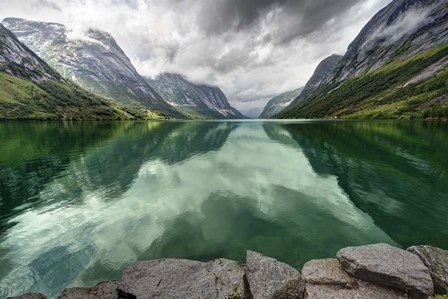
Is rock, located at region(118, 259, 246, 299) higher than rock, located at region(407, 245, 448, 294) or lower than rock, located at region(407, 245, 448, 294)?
lower

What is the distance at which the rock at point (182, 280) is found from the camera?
1125 centimetres

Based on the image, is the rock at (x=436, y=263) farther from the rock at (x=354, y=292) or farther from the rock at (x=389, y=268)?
the rock at (x=354, y=292)

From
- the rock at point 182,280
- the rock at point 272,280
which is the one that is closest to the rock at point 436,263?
the rock at point 272,280

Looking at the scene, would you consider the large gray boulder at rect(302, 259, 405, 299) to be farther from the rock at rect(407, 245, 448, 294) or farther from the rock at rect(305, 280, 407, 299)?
the rock at rect(407, 245, 448, 294)

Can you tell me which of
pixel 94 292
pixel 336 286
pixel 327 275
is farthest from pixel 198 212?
pixel 336 286

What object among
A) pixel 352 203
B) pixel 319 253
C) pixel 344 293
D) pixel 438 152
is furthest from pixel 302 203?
pixel 438 152

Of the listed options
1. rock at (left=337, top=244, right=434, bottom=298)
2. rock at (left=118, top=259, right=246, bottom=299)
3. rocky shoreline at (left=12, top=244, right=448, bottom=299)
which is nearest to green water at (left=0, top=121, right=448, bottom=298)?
rock at (left=118, top=259, right=246, bottom=299)

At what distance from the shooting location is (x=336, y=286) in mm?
12016

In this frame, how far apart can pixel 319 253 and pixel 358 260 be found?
5272 mm

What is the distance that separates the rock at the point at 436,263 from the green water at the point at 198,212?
19.1 ft

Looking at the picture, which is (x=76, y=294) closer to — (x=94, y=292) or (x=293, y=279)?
(x=94, y=292)

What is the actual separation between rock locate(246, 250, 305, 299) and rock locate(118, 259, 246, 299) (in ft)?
2.00

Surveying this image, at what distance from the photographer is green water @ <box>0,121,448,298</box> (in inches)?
696

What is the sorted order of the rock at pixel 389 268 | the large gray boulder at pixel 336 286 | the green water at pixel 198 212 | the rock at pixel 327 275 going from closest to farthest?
the rock at pixel 389 268 → the large gray boulder at pixel 336 286 → the rock at pixel 327 275 → the green water at pixel 198 212
